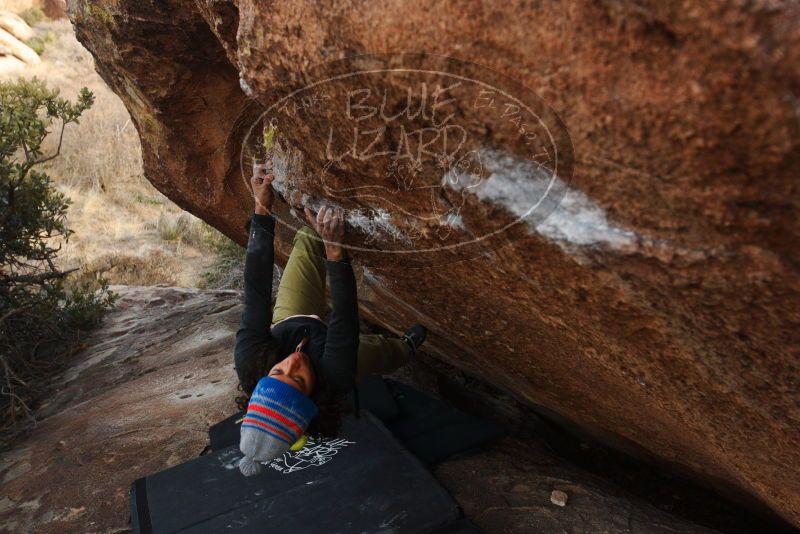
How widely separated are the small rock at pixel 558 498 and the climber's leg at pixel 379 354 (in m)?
0.95

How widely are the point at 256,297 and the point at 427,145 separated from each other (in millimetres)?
1144

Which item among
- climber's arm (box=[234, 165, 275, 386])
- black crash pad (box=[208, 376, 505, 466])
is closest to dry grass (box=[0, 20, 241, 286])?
black crash pad (box=[208, 376, 505, 466])

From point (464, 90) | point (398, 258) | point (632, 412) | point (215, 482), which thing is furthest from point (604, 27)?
point (215, 482)

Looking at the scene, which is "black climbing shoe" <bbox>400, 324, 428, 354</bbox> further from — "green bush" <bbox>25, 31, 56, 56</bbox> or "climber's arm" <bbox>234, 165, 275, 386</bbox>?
"green bush" <bbox>25, 31, 56, 56</bbox>

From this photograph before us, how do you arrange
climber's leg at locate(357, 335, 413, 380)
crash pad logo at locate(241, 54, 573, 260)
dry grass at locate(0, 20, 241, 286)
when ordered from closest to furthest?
crash pad logo at locate(241, 54, 573, 260) → climber's leg at locate(357, 335, 413, 380) → dry grass at locate(0, 20, 241, 286)

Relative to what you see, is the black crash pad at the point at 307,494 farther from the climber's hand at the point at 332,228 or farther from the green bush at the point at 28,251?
the green bush at the point at 28,251

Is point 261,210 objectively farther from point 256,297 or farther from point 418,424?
point 418,424

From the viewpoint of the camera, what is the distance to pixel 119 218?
8.06 meters

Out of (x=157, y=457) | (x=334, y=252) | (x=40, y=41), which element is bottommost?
(x=157, y=457)

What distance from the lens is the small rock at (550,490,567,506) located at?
2.43 metres

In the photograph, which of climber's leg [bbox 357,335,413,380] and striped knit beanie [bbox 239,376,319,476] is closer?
striped knit beanie [bbox 239,376,319,476]

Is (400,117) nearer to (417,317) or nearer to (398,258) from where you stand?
(398,258)

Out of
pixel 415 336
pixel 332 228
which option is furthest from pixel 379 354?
pixel 332 228

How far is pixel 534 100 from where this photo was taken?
46.4 inches
